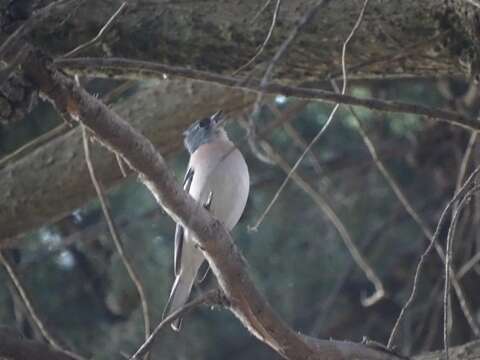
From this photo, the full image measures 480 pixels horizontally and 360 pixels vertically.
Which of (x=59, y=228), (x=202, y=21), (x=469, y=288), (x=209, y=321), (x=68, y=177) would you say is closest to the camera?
(x=202, y=21)

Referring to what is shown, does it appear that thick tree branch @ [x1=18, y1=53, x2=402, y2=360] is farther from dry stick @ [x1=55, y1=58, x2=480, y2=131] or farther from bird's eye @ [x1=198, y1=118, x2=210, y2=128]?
bird's eye @ [x1=198, y1=118, x2=210, y2=128]

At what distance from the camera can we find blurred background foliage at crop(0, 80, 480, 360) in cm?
629

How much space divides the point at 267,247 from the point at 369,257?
0.61 m

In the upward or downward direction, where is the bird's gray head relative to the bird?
upward

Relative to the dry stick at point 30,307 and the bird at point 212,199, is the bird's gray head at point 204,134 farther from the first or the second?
the dry stick at point 30,307

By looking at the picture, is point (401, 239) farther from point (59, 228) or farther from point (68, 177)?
Result: point (68, 177)

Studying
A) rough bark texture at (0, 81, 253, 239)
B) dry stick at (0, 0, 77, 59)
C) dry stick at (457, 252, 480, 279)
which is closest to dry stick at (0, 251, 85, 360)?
rough bark texture at (0, 81, 253, 239)

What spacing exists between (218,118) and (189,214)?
239cm

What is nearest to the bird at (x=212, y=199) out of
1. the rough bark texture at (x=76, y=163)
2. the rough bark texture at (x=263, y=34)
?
the rough bark texture at (x=76, y=163)

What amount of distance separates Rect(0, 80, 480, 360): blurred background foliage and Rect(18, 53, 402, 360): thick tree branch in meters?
2.69

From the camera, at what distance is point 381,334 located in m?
6.84

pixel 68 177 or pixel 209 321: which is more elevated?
pixel 68 177

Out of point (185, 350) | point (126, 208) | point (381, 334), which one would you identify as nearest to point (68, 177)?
point (126, 208)

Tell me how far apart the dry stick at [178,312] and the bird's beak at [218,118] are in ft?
6.18
